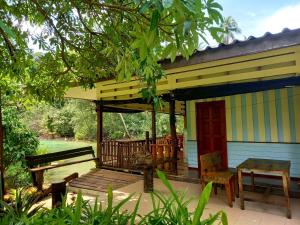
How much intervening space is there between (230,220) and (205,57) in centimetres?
271

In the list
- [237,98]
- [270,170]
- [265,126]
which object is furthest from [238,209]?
[237,98]

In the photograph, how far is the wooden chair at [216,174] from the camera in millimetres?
4488

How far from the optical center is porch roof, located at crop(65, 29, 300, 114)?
3971 mm

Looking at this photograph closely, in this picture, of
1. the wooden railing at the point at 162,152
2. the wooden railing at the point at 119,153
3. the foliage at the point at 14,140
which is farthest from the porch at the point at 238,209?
the foliage at the point at 14,140

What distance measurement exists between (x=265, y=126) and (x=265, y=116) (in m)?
0.24

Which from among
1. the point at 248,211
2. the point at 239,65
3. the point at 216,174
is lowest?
the point at 248,211

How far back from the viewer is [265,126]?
20.3 ft

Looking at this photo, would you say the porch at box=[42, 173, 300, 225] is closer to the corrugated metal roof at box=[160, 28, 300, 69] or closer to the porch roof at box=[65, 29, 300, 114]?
the porch roof at box=[65, 29, 300, 114]

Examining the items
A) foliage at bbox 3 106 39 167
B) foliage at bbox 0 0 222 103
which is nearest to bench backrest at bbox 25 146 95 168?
foliage at bbox 3 106 39 167

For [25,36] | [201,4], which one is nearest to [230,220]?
[201,4]

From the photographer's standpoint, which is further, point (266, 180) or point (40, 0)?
point (266, 180)

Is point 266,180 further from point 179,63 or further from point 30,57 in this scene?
point 30,57

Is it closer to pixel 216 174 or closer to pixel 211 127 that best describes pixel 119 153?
pixel 211 127

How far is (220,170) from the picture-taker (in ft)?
16.9
